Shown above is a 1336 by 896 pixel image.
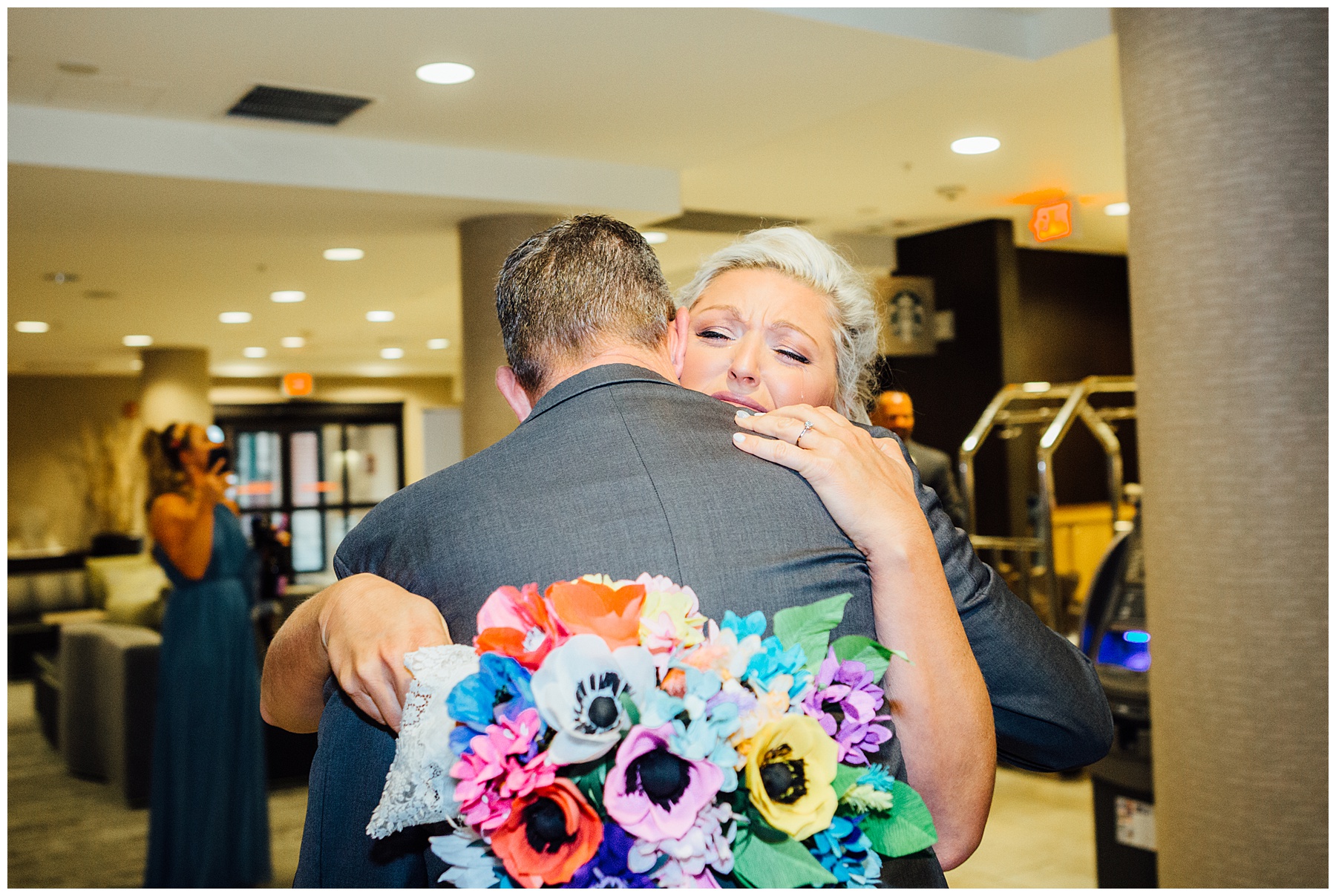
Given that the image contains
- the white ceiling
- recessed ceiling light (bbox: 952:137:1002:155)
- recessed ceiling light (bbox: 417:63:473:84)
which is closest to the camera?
the white ceiling

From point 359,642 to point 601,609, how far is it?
27cm

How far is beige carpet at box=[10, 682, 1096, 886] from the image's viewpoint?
14.8 ft

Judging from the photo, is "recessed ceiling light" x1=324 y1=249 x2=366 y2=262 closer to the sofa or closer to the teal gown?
the sofa

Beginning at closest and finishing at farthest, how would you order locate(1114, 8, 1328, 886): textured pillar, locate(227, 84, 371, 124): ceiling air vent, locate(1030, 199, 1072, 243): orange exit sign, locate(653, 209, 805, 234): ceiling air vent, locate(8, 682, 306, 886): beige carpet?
locate(1114, 8, 1328, 886): textured pillar < locate(227, 84, 371, 124): ceiling air vent < locate(8, 682, 306, 886): beige carpet < locate(1030, 199, 1072, 243): orange exit sign < locate(653, 209, 805, 234): ceiling air vent

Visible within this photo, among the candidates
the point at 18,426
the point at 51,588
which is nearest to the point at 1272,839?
the point at 51,588

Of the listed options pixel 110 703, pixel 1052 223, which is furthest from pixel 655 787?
pixel 110 703

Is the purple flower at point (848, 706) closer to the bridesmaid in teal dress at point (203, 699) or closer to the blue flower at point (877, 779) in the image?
the blue flower at point (877, 779)

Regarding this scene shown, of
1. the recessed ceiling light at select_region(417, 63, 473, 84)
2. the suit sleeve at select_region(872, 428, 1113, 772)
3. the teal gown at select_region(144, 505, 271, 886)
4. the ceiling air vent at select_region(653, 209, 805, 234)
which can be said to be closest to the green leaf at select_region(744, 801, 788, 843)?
the suit sleeve at select_region(872, 428, 1113, 772)

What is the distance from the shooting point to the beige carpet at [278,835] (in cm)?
452

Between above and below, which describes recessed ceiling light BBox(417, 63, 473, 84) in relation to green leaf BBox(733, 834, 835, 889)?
above

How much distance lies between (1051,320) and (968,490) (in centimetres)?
324

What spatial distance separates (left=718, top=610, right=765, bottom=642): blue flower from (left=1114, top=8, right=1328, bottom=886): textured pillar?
224 cm

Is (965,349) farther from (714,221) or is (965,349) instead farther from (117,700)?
(117,700)

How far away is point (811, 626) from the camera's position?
1006mm
